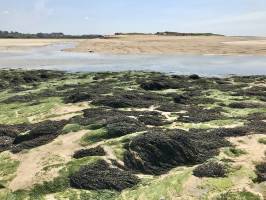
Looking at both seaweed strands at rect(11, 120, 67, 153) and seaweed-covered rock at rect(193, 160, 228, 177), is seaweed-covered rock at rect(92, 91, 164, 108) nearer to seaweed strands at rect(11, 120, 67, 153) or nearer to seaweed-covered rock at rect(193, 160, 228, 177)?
seaweed strands at rect(11, 120, 67, 153)

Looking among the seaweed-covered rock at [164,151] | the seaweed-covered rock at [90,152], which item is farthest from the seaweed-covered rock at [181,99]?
the seaweed-covered rock at [90,152]

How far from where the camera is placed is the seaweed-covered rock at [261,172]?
14.9 metres

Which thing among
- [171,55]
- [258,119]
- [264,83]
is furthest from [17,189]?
[171,55]

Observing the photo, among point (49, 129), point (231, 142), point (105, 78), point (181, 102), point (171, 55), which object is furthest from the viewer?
point (171, 55)

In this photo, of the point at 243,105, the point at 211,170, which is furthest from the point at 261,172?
the point at 243,105

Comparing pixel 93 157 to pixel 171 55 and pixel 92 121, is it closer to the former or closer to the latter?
pixel 92 121

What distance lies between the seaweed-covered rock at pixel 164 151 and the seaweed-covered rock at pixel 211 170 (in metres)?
0.80

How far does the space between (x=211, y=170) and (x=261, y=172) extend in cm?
157

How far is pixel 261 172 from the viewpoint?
50.7 feet

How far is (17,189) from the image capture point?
49.3 ft

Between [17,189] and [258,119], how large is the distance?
1144 centimetres

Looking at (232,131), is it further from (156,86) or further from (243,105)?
(156,86)

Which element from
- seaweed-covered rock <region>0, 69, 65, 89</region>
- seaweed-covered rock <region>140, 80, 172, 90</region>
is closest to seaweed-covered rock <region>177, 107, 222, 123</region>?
seaweed-covered rock <region>140, 80, 172, 90</region>

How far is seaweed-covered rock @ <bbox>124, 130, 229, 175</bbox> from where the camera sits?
16297 mm
